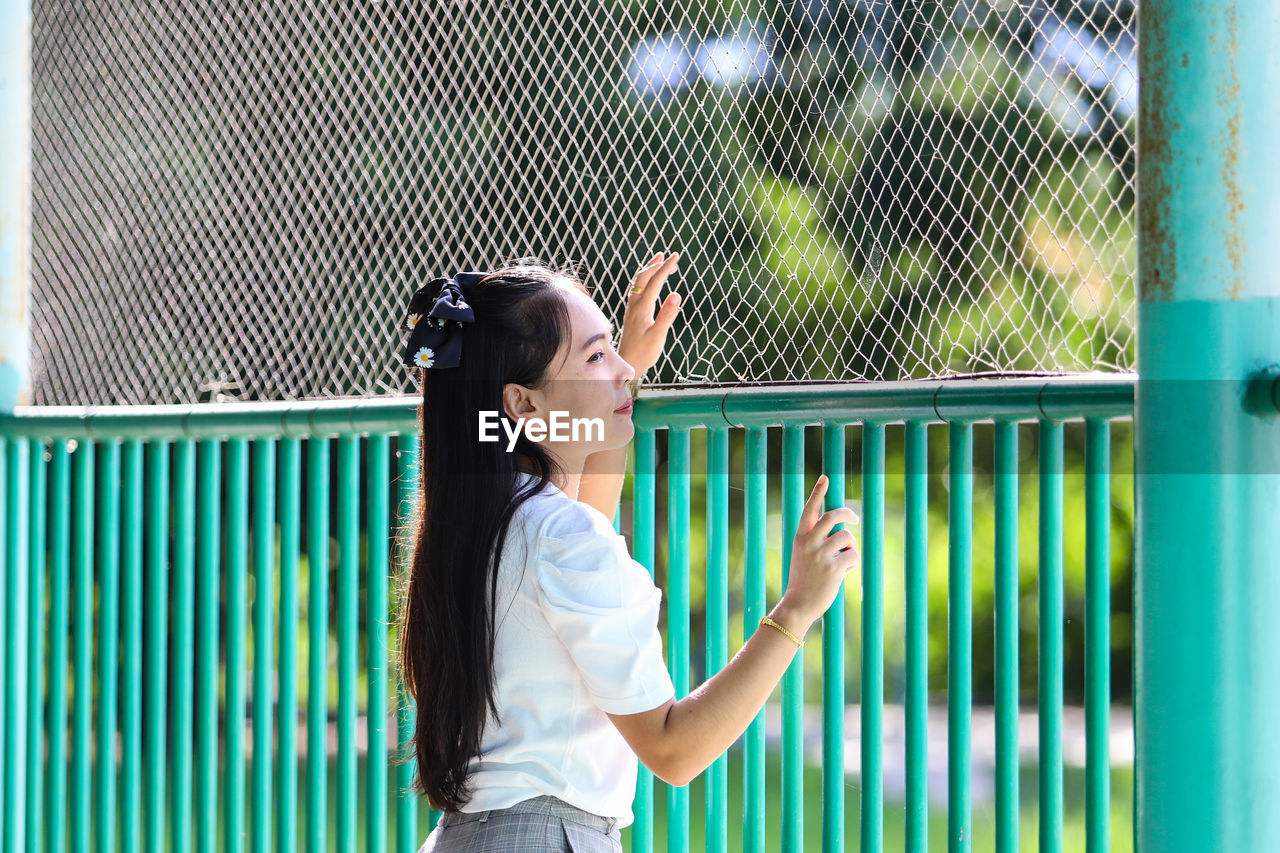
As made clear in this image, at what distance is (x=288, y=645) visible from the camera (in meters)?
2.61

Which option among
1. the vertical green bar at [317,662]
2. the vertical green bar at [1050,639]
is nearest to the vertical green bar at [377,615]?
the vertical green bar at [317,662]

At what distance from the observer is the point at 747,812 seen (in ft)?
6.91

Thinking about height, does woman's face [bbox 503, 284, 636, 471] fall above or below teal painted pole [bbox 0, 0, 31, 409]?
below

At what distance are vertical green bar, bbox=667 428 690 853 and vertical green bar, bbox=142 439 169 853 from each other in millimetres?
1159

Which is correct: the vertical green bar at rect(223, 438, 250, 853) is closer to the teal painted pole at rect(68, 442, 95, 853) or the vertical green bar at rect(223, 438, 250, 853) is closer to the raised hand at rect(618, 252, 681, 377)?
the teal painted pole at rect(68, 442, 95, 853)

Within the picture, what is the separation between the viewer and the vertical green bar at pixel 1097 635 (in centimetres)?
179

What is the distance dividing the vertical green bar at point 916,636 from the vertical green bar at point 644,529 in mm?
466

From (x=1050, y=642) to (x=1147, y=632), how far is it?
0.97 ft

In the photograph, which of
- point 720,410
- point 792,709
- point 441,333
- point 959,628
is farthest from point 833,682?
point 441,333

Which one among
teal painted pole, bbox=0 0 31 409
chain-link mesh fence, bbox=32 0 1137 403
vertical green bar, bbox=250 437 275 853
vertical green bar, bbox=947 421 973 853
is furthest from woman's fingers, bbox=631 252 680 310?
teal painted pole, bbox=0 0 31 409

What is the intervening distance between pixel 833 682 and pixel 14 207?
2.13 metres

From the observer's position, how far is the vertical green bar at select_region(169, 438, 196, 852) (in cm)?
273

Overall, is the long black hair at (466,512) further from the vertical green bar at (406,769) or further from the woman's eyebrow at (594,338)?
the vertical green bar at (406,769)

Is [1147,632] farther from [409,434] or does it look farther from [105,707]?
[105,707]
